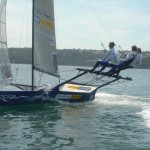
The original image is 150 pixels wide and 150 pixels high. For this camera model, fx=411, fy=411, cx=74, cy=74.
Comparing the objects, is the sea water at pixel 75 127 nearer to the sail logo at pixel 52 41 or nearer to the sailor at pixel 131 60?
the sailor at pixel 131 60

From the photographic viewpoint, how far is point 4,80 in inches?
835

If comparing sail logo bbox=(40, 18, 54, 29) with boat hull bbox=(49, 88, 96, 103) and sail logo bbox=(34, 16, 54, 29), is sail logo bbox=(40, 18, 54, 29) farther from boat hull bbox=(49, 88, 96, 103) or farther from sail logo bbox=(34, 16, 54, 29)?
boat hull bbox=(49, 88, 96, 103)

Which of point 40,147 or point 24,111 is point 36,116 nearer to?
point 24,111

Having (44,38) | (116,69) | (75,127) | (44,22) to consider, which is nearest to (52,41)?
(44,38)

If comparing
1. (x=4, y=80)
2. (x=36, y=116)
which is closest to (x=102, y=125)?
(x=36, y=116)

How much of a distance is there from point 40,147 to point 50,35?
1218cm

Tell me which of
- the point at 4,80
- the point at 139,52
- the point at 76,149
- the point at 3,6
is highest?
the point at 3,6

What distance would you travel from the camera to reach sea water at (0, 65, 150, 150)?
13.6 metres

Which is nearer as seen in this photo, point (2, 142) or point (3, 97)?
point (2, 142)

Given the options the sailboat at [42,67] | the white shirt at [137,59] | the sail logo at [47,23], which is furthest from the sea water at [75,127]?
the sail logo at [47,23]

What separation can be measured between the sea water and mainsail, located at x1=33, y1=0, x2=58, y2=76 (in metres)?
2.40

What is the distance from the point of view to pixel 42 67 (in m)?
23.9

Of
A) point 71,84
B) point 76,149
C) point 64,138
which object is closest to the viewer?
point 76,149

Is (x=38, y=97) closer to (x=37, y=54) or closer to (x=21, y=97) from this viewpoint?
(x=21, y=97)
